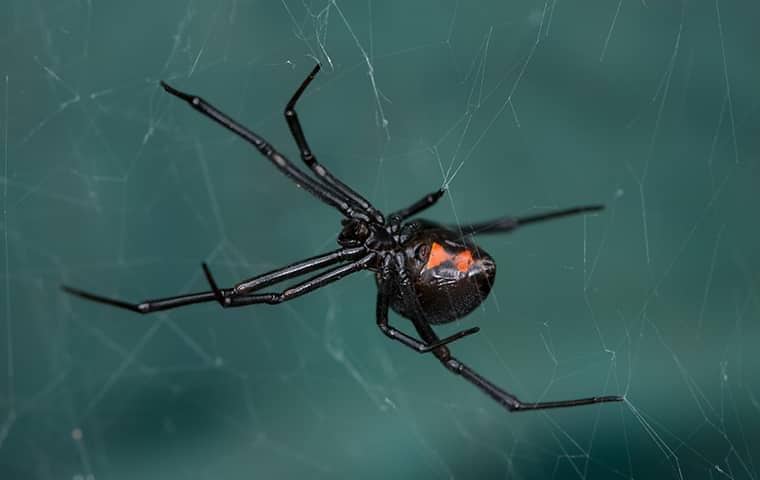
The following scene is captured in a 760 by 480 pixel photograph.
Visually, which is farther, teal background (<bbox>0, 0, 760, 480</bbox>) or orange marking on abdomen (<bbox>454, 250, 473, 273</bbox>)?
teal background (<bbox>0, 0, 760, 480</bbox>)

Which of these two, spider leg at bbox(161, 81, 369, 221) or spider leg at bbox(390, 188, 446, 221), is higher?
spider leg at bbox(161, 81, 369, 221)

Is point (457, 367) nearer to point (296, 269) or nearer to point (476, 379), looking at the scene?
point (476, 379)

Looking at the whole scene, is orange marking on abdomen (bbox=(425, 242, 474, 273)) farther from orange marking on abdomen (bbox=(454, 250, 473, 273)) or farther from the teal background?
the teal background

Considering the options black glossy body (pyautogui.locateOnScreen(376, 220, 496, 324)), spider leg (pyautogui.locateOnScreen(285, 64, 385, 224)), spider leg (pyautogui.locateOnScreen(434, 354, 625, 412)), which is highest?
spider leg (pyautogui.locateOnScreen(285, 64, 385, 224))

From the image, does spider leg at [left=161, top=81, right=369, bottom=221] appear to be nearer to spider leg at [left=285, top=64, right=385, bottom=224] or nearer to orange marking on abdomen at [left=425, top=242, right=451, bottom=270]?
spider leg at [left=285, top=64, right=385, bottom=224]

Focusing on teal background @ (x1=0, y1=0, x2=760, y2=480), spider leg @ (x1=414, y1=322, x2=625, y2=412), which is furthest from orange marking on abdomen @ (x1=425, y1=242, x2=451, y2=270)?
teal background @ (x1=0, y1=0, x2=760, y2=480)

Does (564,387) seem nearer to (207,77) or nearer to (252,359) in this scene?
(252,359)

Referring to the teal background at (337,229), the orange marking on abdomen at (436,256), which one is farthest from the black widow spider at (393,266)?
the teal background at (337,229)
